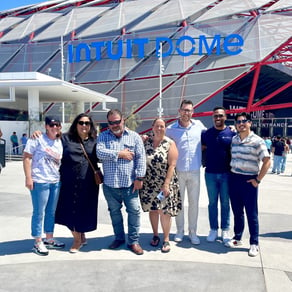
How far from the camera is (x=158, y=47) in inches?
1142

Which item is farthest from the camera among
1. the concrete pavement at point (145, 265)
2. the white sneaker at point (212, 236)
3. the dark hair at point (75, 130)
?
the white sneaker at point (212, 236)

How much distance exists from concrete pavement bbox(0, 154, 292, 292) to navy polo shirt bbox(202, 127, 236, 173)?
1039 millimetres

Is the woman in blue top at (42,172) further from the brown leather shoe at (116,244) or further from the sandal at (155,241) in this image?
the sandal at (155,241)

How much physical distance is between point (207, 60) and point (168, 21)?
4.96 meters

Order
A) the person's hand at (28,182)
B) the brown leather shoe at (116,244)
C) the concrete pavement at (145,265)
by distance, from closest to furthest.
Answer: the concrete pavement at (145,265), the person's hand at (28,182), the brown leather shoe at (116,244)

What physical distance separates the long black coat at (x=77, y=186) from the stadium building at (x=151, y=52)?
19.6 m

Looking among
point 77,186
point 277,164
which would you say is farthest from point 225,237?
point 277,164

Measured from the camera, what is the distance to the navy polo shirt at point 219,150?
449 centimetres

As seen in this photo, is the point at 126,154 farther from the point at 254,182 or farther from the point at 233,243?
Result: the point at 233,243

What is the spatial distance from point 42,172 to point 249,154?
2.54 m

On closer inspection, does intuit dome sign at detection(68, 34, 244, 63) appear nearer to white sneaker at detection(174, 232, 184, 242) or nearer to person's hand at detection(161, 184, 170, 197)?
white sneaker at detection(174, 232, 184, 242)

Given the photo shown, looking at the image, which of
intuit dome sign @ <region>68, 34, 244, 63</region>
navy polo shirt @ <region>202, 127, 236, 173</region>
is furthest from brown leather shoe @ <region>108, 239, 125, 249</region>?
intuit dome sign @ <region>68, 34, 244, 63</region>

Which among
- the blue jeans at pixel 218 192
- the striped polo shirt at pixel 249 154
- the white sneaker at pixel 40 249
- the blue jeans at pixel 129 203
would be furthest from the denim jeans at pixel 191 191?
the white sneaker at pixel 40 249

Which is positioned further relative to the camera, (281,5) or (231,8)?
(231,8)
